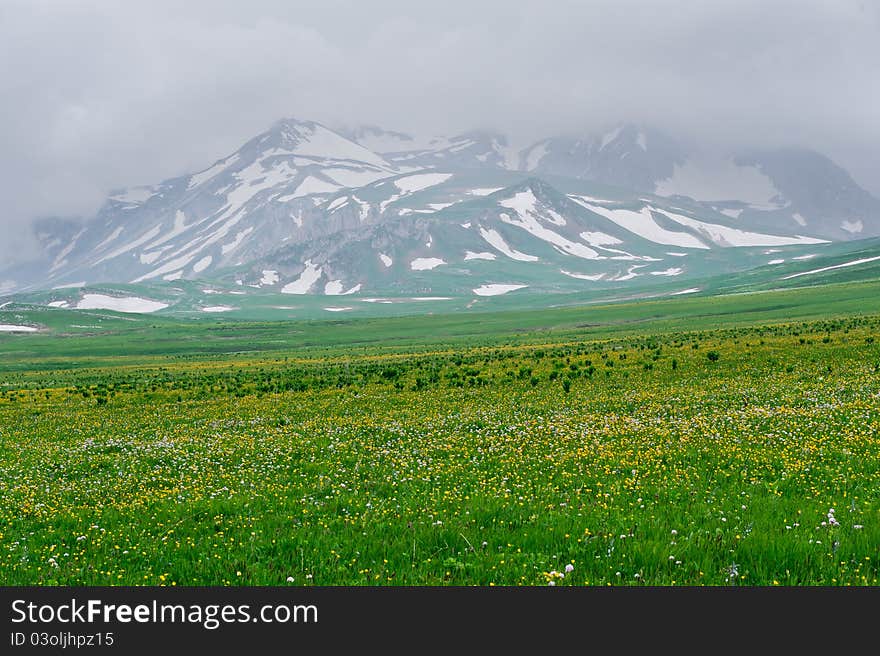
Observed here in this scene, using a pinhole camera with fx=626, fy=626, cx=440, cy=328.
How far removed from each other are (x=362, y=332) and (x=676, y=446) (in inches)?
6575

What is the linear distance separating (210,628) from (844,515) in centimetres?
1020

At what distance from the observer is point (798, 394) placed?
1006 inches

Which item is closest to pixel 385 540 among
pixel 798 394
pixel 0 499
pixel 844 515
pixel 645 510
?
pixel 645 510

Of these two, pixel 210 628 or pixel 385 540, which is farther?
pixel 385 540

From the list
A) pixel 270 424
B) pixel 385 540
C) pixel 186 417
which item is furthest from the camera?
pixel 186 417

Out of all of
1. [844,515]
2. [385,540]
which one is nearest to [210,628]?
[385,540]

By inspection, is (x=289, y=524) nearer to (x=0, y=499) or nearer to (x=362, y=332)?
(x=0, y=499)

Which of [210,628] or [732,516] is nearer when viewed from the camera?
[210,628]

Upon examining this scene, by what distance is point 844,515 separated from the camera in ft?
35.2

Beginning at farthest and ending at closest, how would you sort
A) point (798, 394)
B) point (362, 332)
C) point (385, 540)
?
point (362, 332)
point (798, 394)
point (385, 540)

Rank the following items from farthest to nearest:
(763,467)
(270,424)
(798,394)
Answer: (270,424) → (798,394) → (763,467)

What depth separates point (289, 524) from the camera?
39.3 ft

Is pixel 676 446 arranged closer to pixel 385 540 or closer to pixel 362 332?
pixel 385 540

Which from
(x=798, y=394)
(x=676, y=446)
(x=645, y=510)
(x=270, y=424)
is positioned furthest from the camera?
(x=270, y=424)
